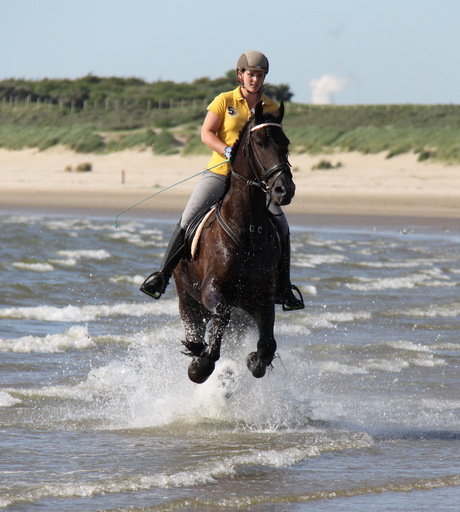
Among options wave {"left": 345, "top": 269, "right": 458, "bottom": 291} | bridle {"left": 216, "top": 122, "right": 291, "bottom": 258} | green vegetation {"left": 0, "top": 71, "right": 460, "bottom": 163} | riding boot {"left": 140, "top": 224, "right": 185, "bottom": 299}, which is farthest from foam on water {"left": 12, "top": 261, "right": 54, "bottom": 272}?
green vegetation {"left": 0, "top": 71, "right": 460, "bottom": 163}

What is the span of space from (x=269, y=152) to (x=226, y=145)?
3.37 ft

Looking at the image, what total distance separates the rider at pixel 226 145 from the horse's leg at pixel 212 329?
0.78 m

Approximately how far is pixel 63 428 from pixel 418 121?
154 ft

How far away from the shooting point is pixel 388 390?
9664 mm

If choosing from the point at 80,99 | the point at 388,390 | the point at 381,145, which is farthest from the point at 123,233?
the point at 80,99

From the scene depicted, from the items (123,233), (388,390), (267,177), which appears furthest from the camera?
(123,233)

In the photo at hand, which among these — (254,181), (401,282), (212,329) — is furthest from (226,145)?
(401,282)

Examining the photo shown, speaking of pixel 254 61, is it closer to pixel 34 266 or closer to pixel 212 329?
pixel 212 329

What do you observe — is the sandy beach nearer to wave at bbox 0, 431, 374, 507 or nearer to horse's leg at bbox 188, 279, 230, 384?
horse's leg at bbox 188, 279, 230, 384

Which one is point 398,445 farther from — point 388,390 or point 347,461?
point 388,390

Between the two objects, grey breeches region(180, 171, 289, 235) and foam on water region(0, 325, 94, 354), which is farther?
foam on water region(0, 325, 94, 354)

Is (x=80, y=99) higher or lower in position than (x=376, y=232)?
higher

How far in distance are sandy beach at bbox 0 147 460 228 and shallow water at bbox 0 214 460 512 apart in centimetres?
1610

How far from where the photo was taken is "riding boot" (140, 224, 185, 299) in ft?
27.5
